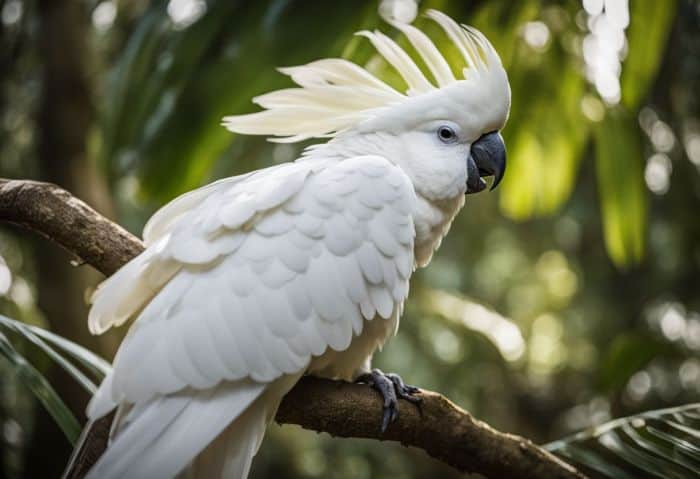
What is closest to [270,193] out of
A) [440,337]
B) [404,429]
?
[404,429]

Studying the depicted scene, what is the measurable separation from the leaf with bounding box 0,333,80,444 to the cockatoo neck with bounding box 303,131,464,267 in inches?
34.3

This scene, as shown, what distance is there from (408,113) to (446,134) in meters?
0.13

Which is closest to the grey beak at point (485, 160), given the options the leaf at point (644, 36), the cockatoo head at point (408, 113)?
the cockatoo head at point (408, 113)

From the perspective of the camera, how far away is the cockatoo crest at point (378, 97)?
1.92 metres

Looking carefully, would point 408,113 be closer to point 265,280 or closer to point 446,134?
point 446,134

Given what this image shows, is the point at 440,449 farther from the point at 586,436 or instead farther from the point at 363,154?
the point at 363,154

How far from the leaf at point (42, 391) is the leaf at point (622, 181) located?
1740 millimetres

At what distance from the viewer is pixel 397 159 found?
1958mm

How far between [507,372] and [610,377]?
2.30 metres

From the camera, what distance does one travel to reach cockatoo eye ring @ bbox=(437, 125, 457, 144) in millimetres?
1972

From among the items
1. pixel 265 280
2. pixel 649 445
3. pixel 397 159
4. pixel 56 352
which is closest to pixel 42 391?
pixel 56 352

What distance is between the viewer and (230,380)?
153 cm

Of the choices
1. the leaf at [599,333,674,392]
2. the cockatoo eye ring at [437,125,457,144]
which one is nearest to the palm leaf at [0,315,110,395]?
the cockatoo eye ring at [437,125,457,144]

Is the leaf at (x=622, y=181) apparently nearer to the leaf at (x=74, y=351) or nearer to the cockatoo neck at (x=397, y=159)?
the cockatoo neck at (x=397, y=159)
